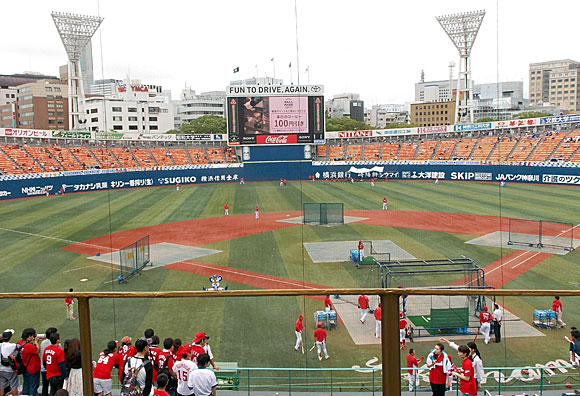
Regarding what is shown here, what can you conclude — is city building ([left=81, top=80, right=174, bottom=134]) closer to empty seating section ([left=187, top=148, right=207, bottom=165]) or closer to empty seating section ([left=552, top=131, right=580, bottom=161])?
empty seating section ([left=187, top=148, right=207, bottom=165])

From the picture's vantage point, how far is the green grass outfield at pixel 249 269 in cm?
1169

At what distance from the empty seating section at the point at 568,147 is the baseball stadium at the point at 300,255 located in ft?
0.93

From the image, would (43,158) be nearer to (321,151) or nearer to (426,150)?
(321,151)

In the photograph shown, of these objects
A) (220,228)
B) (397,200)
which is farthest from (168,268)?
(397,200)

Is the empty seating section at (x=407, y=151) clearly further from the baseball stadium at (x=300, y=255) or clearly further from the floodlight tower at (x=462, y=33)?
the floodlight tower at (x=462, y=33)

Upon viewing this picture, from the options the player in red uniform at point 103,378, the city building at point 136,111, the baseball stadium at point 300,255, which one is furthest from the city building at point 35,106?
the player in red uniform at point 103,378

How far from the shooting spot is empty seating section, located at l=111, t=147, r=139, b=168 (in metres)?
59.4

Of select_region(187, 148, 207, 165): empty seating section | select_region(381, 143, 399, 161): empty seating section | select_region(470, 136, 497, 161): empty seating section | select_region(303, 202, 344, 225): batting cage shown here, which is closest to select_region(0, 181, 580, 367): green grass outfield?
select_region(303, 202, 344, 225): batting cage

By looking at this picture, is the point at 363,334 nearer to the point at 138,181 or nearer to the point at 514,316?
the point at 514,316

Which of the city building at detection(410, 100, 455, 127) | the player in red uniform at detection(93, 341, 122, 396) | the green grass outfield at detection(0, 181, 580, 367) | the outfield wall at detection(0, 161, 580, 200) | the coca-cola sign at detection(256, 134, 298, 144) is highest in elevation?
the city building at detection(410, 100, 455, 127)

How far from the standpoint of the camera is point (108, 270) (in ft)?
64.2

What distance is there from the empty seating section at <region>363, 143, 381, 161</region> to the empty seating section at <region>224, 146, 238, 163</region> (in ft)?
63.0

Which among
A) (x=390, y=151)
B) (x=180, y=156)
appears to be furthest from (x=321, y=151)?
(x=180, y=156)

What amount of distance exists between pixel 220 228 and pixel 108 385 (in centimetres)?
2344
